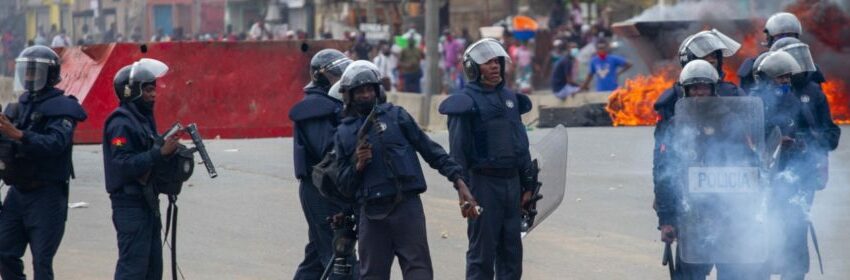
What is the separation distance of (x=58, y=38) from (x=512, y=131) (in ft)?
104

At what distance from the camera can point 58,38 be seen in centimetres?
3828

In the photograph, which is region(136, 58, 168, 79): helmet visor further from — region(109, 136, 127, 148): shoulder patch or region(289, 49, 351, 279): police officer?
region(289, 49, 351, 279): police officer

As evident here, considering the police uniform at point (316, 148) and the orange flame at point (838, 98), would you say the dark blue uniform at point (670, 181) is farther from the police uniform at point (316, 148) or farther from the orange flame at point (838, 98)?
the orange flame at point (838, 98)

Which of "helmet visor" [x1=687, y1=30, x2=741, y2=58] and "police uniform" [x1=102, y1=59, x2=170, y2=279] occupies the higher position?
"helmet visor" [x1=687, y1=30, x2=741, y2=58]

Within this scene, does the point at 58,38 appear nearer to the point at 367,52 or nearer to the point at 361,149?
the point at 367,52

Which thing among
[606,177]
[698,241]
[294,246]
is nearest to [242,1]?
[606,177]

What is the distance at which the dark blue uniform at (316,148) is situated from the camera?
7.91m

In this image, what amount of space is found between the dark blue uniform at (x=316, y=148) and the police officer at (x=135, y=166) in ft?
2.40

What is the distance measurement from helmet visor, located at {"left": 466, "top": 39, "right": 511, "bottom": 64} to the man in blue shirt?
14.3 metres

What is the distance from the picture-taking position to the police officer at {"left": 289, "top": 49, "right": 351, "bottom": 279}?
7.92m

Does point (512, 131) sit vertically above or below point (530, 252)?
above

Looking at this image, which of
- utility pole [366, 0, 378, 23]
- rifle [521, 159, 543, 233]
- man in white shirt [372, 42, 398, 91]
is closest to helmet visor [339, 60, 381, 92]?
rifle [521, 159, 543, 233]

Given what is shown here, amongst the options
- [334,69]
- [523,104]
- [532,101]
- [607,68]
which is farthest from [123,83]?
[607,68]

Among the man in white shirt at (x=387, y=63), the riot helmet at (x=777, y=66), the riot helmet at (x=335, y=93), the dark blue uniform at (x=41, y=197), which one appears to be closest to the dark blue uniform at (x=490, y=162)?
the riot helmet at (x=335, y=93)
